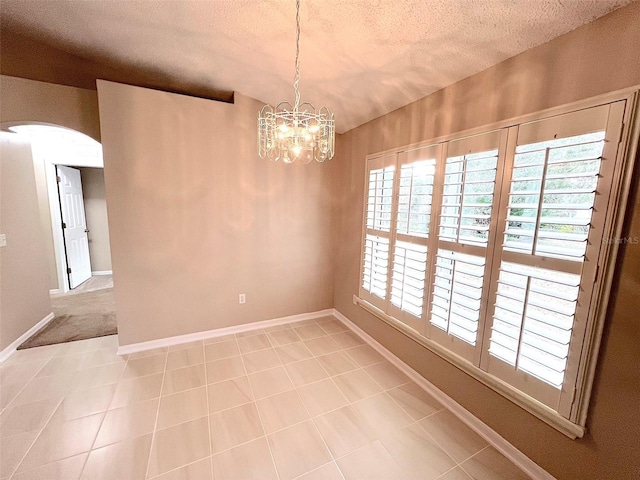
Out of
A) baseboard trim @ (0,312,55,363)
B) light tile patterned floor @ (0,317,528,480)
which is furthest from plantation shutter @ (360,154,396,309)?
baseboard trim @ (0,312,55,363)

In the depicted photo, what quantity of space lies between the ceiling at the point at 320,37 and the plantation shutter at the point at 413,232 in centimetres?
55

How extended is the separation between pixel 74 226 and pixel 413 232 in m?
5.58

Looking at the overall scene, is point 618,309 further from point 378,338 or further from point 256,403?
point 256,403

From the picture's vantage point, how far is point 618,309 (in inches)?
44.6

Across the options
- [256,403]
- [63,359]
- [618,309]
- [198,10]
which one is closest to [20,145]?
[63,359]

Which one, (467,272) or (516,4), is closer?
(516,4)

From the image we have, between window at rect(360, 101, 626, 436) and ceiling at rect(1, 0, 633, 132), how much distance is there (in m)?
0.47

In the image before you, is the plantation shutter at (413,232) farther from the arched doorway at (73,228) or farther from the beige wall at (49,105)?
the arched doorway at (73,228)

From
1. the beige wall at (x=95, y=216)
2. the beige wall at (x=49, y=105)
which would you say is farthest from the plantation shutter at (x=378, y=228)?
the beige wall at (x=95, y=216)

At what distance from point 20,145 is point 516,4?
173 inches

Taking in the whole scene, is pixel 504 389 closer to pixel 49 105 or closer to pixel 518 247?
pixel 518 247

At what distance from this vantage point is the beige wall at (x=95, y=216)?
16.3 feet

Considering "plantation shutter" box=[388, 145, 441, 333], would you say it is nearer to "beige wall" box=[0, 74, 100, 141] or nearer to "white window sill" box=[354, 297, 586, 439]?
"white window sill" box=[354, 297, 586, 439]

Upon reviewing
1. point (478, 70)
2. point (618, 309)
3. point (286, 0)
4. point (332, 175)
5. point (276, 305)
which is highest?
point (286, 0)
